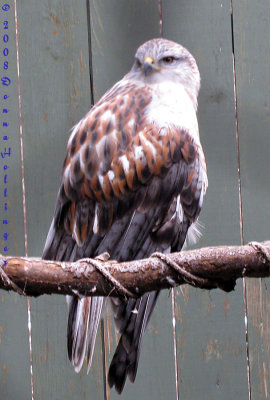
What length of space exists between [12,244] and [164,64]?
2.12ft

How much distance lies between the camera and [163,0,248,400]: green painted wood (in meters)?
1.92

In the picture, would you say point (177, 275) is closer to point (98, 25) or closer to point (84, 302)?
point (84, 302)

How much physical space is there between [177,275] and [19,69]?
3.10 ft

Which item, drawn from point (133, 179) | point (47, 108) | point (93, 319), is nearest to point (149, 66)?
point (133, 179)

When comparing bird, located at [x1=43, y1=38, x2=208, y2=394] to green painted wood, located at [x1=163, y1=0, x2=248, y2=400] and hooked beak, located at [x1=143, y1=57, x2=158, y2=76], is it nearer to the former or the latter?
hooked beak, located at [x1=143, y1=57, x2=158, y2=76]

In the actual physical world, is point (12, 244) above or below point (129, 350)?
above

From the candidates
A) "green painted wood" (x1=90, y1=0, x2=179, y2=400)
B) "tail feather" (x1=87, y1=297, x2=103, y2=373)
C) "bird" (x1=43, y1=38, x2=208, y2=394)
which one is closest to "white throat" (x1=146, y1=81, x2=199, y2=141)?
"bird" (x1=43, y1=38, x2=208, y2=394)

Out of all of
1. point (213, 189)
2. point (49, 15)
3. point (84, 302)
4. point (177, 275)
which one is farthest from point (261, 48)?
point (177, 275)

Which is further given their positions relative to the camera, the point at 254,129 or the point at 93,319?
the point at 254,129

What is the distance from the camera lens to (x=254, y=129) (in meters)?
1.98

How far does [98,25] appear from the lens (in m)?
1.90

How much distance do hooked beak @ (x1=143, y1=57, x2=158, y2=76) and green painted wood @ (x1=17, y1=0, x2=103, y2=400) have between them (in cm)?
37

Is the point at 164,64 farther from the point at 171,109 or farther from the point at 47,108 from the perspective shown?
the point at 47,108

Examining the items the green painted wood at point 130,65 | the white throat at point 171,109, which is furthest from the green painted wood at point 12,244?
the white throat at point 171,109
